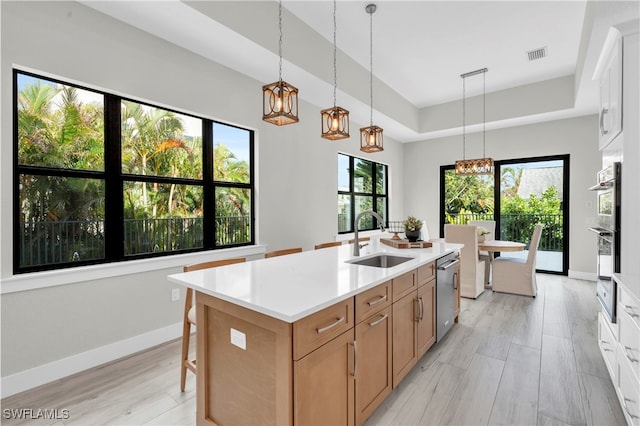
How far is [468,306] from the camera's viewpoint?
3982 mm

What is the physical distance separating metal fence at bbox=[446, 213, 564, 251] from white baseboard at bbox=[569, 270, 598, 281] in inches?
18.0

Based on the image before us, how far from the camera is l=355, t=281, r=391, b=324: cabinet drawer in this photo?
64.5 inches

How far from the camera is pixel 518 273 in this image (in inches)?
172

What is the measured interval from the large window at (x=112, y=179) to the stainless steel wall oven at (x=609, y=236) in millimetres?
3377

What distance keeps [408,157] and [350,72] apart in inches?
140

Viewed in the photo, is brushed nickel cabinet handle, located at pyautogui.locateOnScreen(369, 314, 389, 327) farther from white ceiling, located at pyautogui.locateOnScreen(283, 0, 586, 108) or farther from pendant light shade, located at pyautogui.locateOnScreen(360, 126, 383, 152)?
white ceiling, located at pyautogui.locateOnScreen(283, 0, 586, 108)

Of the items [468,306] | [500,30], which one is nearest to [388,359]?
[468,306]

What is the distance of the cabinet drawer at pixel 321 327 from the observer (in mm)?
1285

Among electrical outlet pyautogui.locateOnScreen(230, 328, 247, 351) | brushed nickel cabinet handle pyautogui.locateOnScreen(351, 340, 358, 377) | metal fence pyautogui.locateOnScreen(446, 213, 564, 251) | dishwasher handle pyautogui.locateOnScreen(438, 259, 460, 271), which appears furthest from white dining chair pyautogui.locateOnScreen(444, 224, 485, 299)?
electrical outlet pyautogui.locateOnScreen(230, 328, 247, 351)

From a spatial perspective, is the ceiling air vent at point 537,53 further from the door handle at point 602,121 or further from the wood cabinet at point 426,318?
the wood cabinet at point 426,318

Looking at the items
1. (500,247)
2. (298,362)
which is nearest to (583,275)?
(500,247)

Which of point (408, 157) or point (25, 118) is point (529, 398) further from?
point (408, 157)

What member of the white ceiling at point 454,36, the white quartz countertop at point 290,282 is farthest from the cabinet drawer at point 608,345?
the white ceiling at point 454,36

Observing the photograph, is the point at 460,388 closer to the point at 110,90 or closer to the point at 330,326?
the point at 330,326
